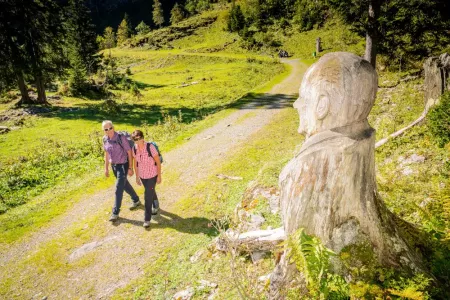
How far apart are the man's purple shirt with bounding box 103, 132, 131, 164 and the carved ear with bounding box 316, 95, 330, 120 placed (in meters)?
5.72

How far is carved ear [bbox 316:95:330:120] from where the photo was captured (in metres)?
2.95

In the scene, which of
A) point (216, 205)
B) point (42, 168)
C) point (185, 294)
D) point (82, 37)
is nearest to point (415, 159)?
point (216, 205)

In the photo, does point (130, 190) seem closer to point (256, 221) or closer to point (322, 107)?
point (256, 221)

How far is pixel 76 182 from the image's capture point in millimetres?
11602

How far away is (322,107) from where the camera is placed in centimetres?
299

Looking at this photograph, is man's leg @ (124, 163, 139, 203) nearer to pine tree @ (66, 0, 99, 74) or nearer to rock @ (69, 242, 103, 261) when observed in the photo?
rock @ (69, 242, 103, 261)

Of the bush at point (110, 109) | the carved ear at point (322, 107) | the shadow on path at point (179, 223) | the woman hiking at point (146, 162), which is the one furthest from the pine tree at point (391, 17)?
the bush at point (110, 109)

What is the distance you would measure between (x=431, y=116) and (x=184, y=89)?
89.9 ft

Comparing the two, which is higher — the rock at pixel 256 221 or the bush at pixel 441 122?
the bush at pixel 441 122

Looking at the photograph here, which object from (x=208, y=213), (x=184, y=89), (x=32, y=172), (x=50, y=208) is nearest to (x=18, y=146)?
(x=32, y=172)

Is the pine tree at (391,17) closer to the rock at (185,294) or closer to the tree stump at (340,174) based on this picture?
the tree stump at (340,174)

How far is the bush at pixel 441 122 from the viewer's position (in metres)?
7.49

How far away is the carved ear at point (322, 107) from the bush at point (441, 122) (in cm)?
629

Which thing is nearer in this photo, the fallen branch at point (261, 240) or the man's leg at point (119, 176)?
the fallen branch at point (261, 240)
